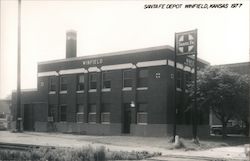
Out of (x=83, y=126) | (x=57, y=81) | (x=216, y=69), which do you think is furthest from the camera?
(x=57, y=81)

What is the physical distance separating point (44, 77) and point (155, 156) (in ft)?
82.3

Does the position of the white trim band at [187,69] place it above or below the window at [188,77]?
above

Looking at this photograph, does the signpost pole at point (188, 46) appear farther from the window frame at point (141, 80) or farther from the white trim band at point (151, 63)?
the window frame at point (141, 80)

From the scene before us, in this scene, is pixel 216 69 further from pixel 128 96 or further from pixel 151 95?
pixel 128 96

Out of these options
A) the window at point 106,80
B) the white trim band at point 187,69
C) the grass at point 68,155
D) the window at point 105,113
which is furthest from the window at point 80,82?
the grass at point 68,155

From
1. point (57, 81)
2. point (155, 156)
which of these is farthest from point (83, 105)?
point (155, 156)

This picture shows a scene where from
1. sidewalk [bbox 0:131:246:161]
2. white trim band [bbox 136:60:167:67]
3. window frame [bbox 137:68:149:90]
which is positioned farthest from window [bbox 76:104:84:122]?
sidewalk [bbox 0:131:246:161]

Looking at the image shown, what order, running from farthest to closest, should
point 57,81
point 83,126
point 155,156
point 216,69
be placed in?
point 57,81 < point 83,126 < point 216,69 < point 155,156

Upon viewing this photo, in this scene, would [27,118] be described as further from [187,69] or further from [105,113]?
[187,69]

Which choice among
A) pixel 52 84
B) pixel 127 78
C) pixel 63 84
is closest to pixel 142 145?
pixel 127 78

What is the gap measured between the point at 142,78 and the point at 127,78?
1.56 metres

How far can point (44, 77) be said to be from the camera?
129ft

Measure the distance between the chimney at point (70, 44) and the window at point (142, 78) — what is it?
979 centimetres

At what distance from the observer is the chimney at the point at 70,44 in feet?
126
